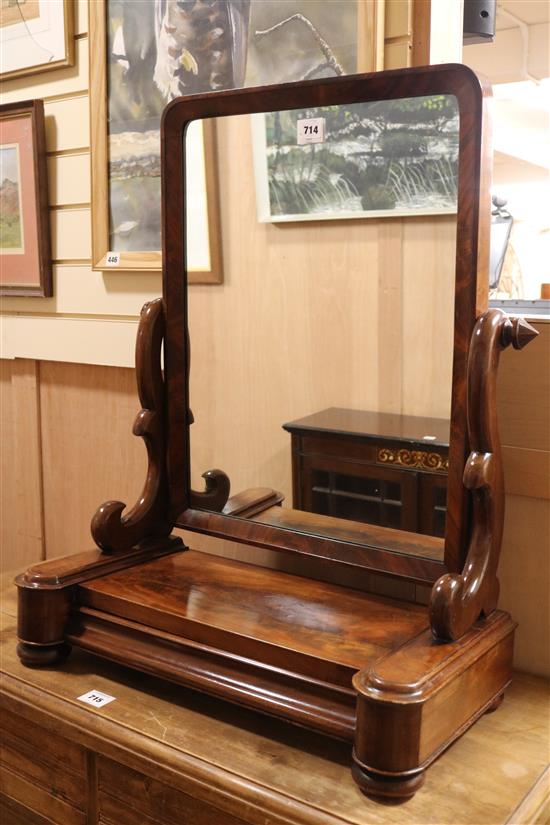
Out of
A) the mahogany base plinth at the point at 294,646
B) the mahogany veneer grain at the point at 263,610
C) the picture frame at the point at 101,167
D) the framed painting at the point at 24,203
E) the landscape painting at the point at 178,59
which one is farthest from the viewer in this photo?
the framed painting at the point at 24,203

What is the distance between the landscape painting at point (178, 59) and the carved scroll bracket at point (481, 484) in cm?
54

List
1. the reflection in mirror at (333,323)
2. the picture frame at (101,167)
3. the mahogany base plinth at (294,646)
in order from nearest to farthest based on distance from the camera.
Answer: the mahogany base plinth at (294,646), the reflection in mirror at (333,323), the picture frame at (101,167)

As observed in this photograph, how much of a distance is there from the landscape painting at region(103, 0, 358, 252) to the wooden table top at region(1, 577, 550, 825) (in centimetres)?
82

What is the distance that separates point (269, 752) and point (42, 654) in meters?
0.39

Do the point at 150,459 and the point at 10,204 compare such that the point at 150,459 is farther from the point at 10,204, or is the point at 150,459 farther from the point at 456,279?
the point at 10,204

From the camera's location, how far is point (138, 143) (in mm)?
1652

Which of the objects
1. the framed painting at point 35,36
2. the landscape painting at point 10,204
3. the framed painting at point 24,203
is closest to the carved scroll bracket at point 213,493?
the framed painting at point 24,203

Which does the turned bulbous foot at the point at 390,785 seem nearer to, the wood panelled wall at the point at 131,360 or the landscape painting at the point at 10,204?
the wood panelled wall at the point at 131,360

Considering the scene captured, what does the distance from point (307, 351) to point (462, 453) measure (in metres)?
0.31

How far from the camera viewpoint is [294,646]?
1065mm

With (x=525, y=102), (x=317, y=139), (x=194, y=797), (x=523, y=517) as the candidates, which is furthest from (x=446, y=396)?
(x=525, y=102)

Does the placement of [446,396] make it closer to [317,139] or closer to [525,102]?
[317,139]

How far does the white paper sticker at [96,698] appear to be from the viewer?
1184 millimetres

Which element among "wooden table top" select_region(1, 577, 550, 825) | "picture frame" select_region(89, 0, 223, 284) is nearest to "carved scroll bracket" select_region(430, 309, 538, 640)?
"wooden table top" select_region(1, 577, 550, 825)
